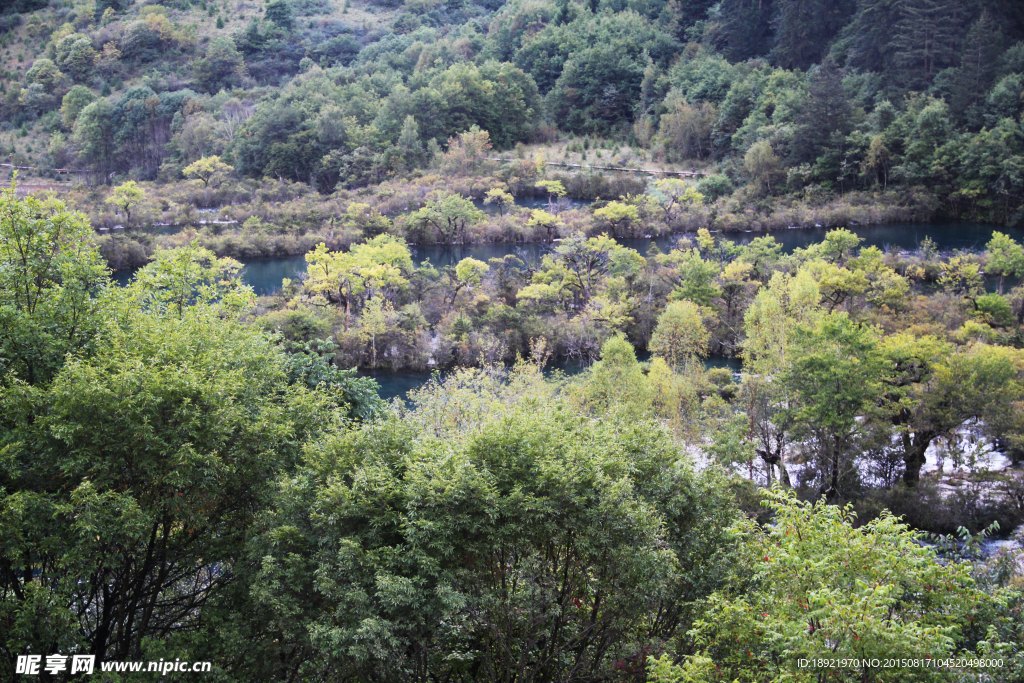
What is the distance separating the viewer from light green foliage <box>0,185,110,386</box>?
10188 mm

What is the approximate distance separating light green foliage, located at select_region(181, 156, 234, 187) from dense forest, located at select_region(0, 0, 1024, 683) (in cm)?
35

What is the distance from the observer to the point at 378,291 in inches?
1443

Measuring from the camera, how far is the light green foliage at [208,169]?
63375 mm

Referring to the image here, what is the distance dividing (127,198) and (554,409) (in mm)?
47477

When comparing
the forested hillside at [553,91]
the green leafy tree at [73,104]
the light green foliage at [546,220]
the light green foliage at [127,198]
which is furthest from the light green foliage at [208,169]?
the light green foliage at [546,220]

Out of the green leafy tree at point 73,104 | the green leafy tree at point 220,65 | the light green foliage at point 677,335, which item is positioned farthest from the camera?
the green leafy tree at point 220,65

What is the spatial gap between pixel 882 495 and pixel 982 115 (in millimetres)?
42258

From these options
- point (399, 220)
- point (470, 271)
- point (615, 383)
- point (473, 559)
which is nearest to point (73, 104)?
point (399, 220)

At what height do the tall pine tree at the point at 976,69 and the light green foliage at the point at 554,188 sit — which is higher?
the tall pine tree at the point at 976,69

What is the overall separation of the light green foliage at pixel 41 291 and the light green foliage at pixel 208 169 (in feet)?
184

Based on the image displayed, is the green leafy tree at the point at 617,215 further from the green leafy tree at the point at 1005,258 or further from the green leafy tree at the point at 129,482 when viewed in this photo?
the green leafy tree at the point at 129,482

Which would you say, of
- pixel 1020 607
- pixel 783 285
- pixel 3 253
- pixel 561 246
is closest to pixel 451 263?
pixel 561 246

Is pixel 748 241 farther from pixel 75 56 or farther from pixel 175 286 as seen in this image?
pixel 75 56

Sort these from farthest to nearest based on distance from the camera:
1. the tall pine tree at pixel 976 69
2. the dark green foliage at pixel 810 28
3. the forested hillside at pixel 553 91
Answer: the dark green foliage at pixel 810 28
the forested hillside at pixel 553 91
the tall pine tree at pixel 976 69
